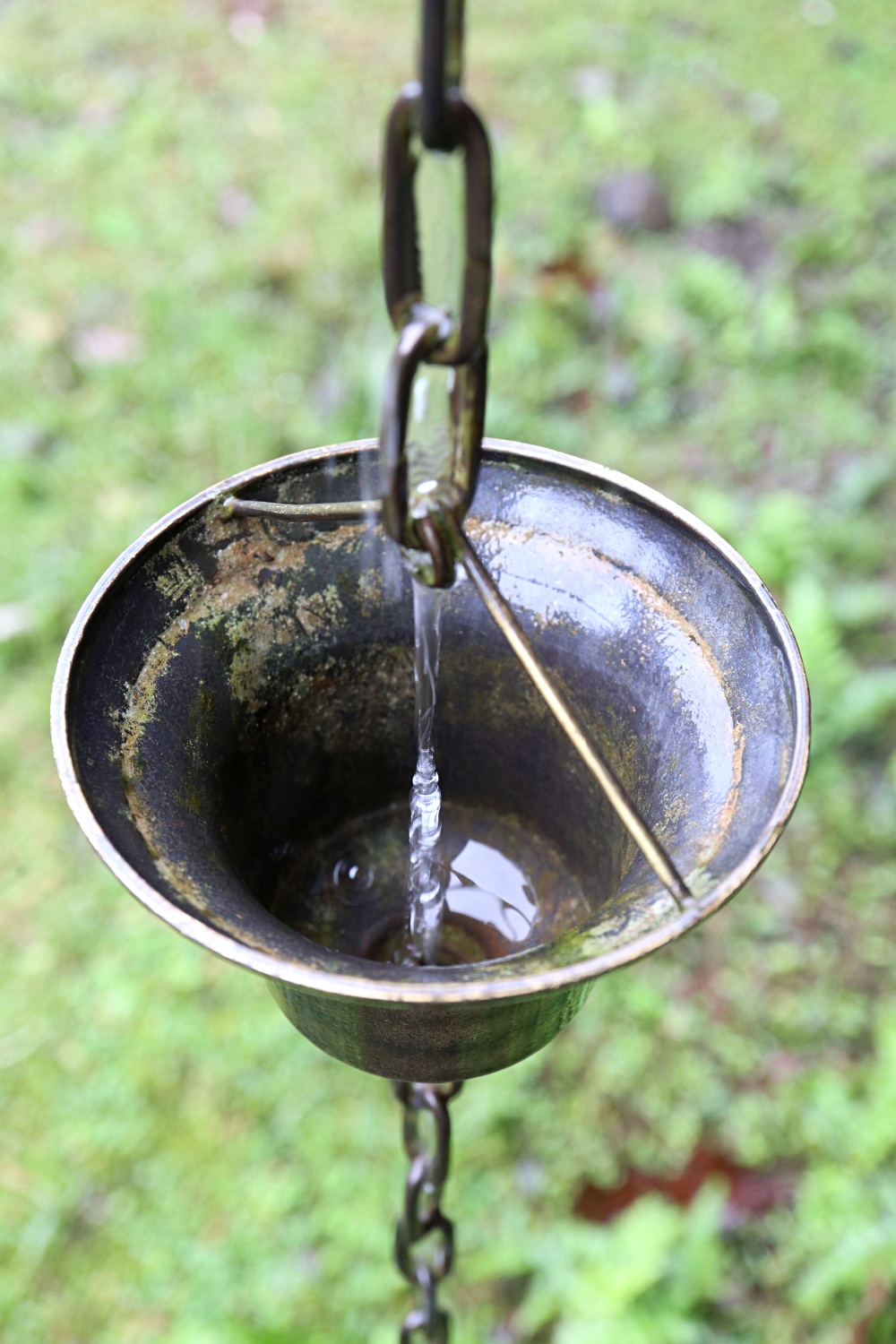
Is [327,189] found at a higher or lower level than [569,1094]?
higher

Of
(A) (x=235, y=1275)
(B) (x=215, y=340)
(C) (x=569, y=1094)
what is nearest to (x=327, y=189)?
(B) (x=215, y=340)

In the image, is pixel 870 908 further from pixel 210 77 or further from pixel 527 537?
pixel 210 77

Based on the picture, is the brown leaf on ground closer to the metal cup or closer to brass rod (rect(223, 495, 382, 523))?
the metal cup

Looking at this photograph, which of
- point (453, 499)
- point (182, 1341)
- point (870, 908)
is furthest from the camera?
point (870, 908)

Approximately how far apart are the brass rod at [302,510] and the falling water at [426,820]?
199mm

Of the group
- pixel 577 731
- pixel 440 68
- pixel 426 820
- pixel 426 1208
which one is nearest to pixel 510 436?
pixel 426 820

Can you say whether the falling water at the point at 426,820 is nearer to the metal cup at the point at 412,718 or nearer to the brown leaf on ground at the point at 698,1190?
the metal cup at the point at 412,718

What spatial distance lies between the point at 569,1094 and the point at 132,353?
3464 millimetres

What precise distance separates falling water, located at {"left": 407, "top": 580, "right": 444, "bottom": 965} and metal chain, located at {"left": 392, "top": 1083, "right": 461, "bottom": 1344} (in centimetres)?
20

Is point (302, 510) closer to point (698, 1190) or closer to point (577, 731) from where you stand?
point (577, 731)

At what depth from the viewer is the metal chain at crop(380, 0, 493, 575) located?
32.6 inches

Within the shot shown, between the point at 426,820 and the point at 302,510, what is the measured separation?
522 millimetres

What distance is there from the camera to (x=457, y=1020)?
4.42ft

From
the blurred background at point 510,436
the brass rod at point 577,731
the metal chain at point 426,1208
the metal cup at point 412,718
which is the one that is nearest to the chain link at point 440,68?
the brass rod at point 577,731
